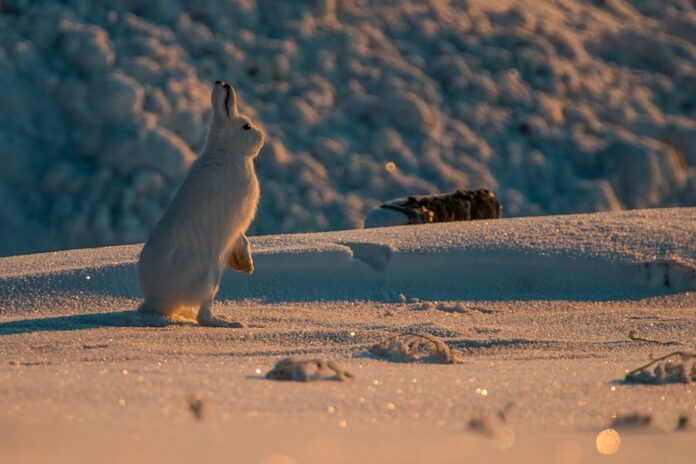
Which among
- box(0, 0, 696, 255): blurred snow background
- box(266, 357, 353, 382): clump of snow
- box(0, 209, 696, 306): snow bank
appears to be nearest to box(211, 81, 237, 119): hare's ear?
box(0, 209, 696, 306): snow bank

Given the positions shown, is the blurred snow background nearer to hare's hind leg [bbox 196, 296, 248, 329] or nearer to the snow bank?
the snow bank

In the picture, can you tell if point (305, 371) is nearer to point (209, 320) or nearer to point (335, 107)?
point (209, 320)

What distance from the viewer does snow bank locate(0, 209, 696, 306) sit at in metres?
4.82

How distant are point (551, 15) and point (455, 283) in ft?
22.3

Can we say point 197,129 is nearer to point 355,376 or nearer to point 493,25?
point 493,25

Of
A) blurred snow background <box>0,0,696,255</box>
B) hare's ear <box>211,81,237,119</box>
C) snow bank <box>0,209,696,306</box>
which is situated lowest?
blurred snow background <box>0,0,696,255</box>

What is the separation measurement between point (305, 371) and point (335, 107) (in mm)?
6730

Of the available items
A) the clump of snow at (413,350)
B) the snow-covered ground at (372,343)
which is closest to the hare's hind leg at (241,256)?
the snow-covered ground at (372,343)

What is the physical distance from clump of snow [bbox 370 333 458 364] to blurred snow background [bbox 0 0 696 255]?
474cm

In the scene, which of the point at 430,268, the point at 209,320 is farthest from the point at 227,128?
the point at 430,268

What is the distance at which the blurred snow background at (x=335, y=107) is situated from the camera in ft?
27.5

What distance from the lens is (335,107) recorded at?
947 centimetres

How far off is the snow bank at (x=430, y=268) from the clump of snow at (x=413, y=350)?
129 cm

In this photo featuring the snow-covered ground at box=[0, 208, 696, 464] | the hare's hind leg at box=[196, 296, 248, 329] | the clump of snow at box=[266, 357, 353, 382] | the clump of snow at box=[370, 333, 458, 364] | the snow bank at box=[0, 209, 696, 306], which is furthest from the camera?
the snow bank at box=[0, 209, 696, 306]
